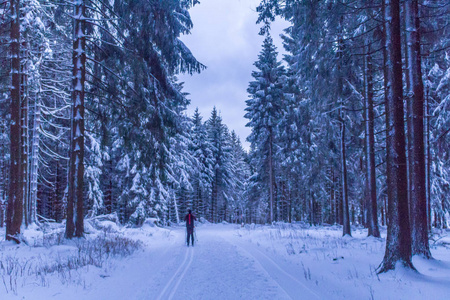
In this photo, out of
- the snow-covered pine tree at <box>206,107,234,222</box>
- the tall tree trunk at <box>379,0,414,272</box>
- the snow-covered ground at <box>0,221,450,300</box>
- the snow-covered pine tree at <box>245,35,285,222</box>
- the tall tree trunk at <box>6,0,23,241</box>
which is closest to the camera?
the snow-covered ground at <box>0,221,450,300</box>

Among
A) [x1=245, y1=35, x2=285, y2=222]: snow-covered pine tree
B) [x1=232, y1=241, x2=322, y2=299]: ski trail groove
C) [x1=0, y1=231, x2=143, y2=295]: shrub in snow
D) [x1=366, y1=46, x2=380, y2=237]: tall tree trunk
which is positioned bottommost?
[x1=232, y1=241, x2=322, y2=299]: ski trail groove

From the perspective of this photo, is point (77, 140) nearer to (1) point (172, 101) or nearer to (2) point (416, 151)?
(1) point (172, 101)

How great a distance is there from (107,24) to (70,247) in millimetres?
9149

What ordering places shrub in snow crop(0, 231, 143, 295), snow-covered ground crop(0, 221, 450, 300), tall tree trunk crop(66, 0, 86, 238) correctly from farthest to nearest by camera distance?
tall tree trunk crop(66, 0, 86, 238) < shrub in snow crop(0, 231, 143, 295) < snow-covered ground crop(0, 221, 450, 300)

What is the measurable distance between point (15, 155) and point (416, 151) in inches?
520

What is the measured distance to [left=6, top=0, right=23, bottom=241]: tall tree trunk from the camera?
1049 centimetres

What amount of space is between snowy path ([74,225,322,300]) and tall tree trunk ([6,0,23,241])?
4.74m

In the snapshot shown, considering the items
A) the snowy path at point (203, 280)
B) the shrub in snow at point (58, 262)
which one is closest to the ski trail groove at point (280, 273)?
the snowy path at point (203, 280)

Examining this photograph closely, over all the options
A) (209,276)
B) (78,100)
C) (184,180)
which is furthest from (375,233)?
(184,180)

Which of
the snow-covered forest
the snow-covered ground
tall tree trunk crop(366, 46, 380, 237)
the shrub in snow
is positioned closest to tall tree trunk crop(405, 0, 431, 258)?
the snow-covered forest

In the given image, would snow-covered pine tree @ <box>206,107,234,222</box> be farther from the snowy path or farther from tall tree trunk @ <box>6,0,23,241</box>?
the snowy path

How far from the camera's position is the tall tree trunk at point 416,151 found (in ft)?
25.9

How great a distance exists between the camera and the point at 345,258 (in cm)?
910

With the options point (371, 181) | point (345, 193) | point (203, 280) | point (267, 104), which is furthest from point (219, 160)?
point (203, 280)
